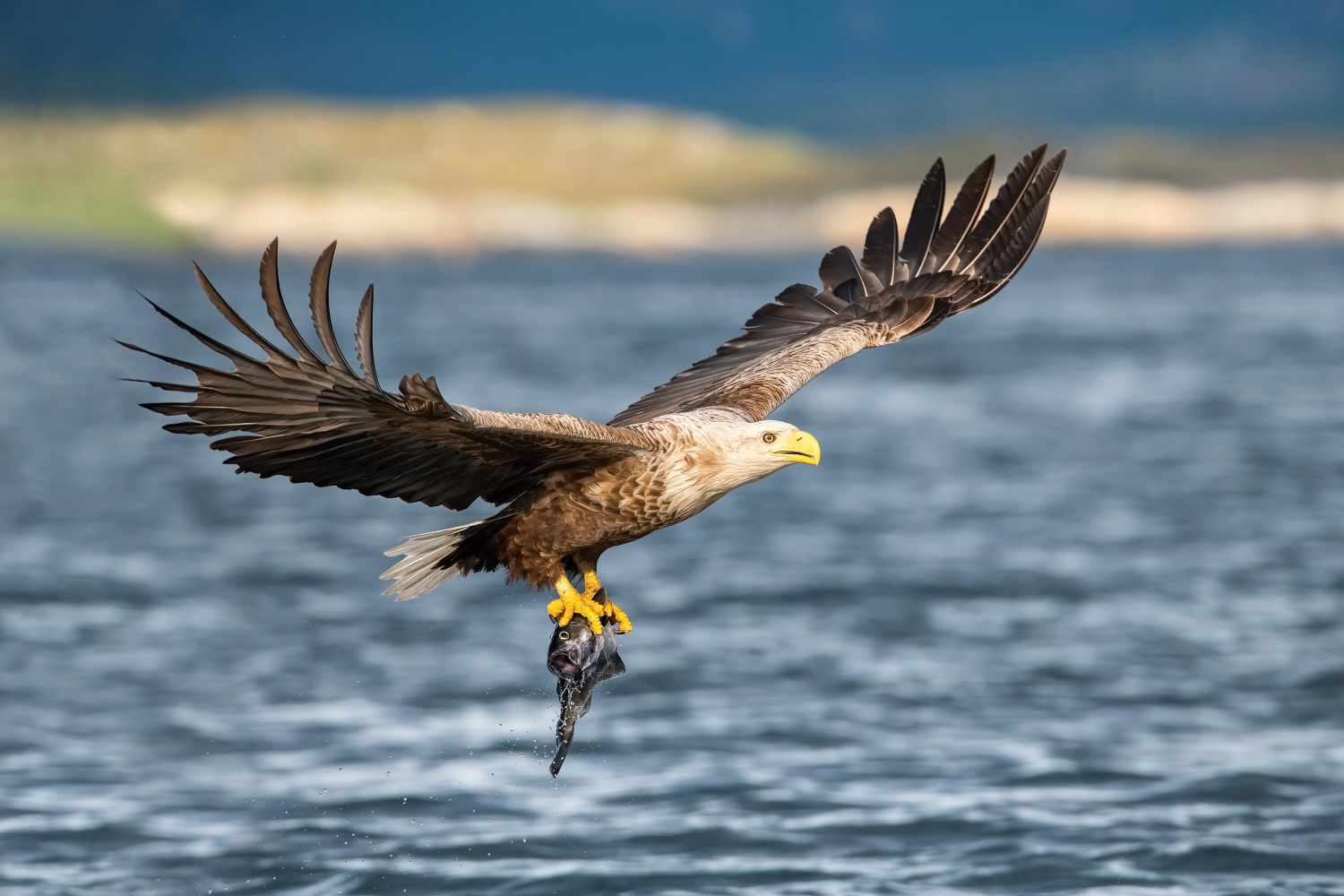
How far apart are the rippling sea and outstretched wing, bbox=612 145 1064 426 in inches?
119

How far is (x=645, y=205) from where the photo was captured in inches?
4311

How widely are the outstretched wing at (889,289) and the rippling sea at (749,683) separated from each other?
3.02 m

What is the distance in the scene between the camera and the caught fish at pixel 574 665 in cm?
712

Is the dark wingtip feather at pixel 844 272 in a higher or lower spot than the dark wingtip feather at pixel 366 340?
higher

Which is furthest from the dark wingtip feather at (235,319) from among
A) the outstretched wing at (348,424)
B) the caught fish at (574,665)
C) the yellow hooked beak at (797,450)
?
the yellow hooked beak at (797,450)

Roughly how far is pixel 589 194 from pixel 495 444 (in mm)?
102788

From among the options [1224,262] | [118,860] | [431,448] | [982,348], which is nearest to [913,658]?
[118,860]

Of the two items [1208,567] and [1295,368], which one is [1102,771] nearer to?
[1208,567]

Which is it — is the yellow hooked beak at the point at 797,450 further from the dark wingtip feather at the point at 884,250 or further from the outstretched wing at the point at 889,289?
the dark wingtip feather at the point at 884,250

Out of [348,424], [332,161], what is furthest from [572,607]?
[332,161]

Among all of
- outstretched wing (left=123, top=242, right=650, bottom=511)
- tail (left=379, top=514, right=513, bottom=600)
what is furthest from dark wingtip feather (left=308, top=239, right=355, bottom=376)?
tail (left=379, top=514, right=513, bottom=600)

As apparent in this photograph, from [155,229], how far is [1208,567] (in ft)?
41.4

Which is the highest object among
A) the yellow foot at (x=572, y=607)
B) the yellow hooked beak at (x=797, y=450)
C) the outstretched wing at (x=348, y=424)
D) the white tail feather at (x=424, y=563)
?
the outstretched wing at (x=348, y=424)

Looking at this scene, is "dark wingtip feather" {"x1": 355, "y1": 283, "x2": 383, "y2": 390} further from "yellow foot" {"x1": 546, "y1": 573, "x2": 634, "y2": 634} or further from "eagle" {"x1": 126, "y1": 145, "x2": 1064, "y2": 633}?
"yellow foot" {"x1": 546, "y1": 573, "x2": 634, "y2": 634}
